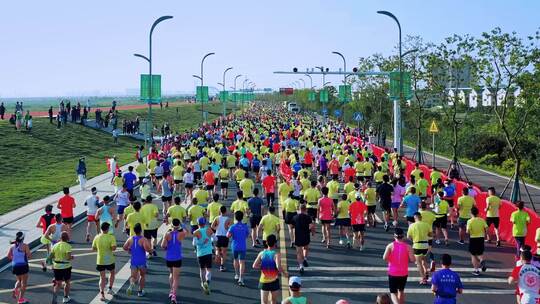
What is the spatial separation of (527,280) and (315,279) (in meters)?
4.76

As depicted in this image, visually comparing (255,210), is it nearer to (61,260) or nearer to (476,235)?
(476,235)

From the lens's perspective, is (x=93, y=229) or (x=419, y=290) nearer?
(x=419, y=290)

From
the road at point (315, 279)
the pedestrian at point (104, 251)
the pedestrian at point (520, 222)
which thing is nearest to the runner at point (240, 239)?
the road at point (315, 279)

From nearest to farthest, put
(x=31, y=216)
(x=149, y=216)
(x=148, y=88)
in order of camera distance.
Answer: (x=149, y=216) → (x=31, y=216) → (x=148, y=88)

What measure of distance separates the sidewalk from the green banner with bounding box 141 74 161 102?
4756mm

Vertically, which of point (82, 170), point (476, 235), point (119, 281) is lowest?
point (119, 281)

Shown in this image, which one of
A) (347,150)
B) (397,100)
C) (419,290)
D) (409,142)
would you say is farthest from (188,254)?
(409,142)

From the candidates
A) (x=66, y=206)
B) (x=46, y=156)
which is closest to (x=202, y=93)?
(x=46, y=156)

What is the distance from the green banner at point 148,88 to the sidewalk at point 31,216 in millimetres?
4756

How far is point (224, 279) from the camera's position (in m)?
13.5

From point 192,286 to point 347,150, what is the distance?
15714 mm

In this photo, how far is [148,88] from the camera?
30.6 meters

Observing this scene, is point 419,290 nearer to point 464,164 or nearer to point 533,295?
point 533,295

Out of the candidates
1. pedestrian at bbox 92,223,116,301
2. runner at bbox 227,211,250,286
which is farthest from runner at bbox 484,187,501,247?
pedestrian at bbox 92,223,116,301
